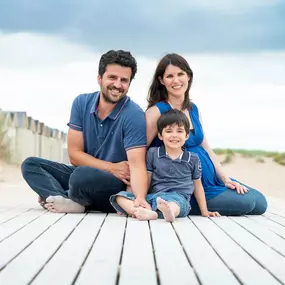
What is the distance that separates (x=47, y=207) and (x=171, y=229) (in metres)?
1.44

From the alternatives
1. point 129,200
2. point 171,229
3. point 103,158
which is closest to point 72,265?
point 171,229

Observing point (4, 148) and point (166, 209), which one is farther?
point (4, 148)

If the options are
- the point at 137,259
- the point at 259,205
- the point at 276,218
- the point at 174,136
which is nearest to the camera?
the point at 137,259

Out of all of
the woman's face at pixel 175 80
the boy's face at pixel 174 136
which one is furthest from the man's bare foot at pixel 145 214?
the woman's face at pixel 175 80

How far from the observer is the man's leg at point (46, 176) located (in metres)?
4.90

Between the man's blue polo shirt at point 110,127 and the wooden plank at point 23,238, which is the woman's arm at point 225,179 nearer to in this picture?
the man's blue polo shirt at point 110,127

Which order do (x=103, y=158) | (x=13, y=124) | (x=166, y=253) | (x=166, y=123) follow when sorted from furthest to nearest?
1. (x=13, y=124)
2. (x=103, y=158)
3. (x=166, y=123)
4. (x=166, y=253)

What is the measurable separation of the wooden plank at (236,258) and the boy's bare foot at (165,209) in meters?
0.20

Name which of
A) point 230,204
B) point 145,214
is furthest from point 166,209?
point 230,204

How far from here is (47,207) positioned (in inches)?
191

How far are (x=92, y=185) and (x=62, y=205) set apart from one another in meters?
0.34

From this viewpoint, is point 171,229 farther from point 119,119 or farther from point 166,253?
point 119,119

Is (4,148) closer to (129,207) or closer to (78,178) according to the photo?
(78,178)

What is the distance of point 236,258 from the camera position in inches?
111
